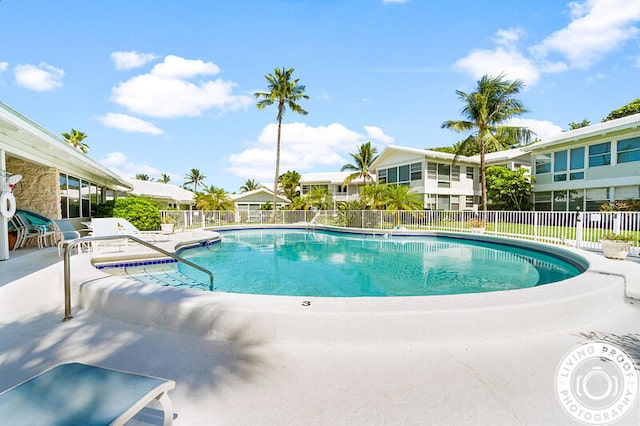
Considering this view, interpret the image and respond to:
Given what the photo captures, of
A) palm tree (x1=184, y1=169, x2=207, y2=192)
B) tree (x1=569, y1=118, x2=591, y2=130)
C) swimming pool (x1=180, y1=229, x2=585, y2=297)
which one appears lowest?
swimming pool (x1=180, y1=229, x2=585, y2=297)

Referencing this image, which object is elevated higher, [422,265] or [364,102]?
[364,102]

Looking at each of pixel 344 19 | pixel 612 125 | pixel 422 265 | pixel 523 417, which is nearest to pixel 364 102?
pixel 344 19

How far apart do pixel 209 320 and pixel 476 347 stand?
272cm

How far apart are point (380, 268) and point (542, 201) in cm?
1709

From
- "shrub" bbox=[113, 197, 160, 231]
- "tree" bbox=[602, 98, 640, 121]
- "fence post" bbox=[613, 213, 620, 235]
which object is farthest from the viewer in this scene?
"tree" bbox=[602, 98, 640, 121]

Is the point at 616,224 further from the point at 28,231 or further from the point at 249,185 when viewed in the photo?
the point at 249,185

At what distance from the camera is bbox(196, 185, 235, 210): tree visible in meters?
23.8

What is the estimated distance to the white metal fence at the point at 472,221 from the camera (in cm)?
977

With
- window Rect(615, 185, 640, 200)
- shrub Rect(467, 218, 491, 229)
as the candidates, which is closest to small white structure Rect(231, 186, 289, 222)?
shrub Rect(467, 218, 491, 229)

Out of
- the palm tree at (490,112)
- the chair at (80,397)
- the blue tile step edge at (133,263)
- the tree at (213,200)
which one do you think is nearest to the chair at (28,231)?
the blue tile step edge at (133,263)

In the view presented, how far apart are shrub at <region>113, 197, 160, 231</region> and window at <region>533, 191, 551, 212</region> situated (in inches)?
919

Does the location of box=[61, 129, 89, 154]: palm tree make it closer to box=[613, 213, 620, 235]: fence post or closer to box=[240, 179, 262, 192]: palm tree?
box=[240, 179, 262, 192]: palm tree

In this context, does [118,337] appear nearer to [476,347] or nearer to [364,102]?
[476,347]

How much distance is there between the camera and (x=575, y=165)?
696 inches
